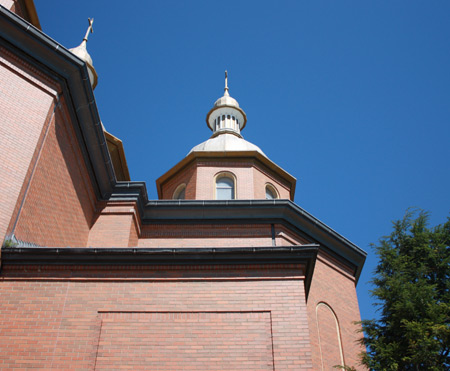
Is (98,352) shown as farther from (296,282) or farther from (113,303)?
(296,282)

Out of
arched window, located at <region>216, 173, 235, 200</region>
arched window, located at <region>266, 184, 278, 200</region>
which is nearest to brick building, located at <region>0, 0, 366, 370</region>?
arched window, located at <region>216, 173, 235, 200</region>

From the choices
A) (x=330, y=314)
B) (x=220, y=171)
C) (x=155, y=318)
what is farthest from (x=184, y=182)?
(x=155, y=318)

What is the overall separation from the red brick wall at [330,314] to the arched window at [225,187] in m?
4.38

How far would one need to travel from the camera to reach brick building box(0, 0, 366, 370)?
7.39 meters

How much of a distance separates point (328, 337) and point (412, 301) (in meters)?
2.62

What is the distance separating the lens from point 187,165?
18.3 metres

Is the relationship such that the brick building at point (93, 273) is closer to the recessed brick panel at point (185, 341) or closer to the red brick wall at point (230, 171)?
the recessed brick panel at point (185, 341)

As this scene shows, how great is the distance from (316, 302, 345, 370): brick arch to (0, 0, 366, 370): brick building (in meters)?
0.06

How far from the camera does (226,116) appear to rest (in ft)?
76.0

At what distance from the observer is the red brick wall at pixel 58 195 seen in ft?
29.6

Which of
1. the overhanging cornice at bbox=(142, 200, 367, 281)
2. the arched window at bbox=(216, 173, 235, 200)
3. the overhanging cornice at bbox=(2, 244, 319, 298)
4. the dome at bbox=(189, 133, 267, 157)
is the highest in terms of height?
the dome at bbox=(189, 133, 267, 157)

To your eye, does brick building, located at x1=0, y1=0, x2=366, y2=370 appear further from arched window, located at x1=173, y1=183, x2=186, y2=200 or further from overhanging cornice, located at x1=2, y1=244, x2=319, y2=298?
arched window, located at x1=173, y1=183, x2=186, y2=200

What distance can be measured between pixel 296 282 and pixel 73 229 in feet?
18.6

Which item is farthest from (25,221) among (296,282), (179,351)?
(296,282)
